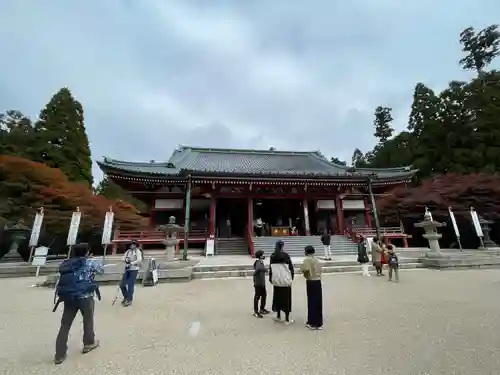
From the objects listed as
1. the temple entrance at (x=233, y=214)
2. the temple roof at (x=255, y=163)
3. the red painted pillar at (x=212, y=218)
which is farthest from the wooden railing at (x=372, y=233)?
the red painted pillar at (x=212, y=218)

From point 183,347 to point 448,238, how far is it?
23893 mm

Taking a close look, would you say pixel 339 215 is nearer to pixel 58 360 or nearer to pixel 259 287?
pixel 259 287

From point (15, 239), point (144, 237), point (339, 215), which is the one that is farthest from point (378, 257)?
point (15, 239)

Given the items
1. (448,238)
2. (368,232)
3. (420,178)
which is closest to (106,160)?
(368,232)

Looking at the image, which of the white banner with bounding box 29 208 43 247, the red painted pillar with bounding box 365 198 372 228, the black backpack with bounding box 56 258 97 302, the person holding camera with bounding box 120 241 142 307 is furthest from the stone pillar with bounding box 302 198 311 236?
the black backpack with bounding box 56 258 97 302

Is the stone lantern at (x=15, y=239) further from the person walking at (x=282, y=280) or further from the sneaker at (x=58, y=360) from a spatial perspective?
the person walking at (x=282, y=280)

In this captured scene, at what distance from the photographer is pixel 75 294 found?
3.33m

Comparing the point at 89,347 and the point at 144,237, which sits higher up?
the point at 144,237

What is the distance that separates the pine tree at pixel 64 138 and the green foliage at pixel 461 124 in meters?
33.9

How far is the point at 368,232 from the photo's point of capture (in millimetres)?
16891

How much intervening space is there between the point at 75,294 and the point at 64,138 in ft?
88.4

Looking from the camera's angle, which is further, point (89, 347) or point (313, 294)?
point (313, 294)

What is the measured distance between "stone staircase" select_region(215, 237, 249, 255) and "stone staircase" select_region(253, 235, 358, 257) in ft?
3.78

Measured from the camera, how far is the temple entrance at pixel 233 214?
19203mm
